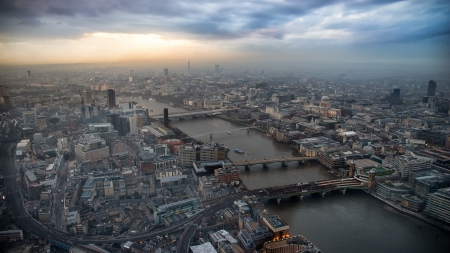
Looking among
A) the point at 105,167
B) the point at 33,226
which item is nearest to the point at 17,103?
the point at 105,167

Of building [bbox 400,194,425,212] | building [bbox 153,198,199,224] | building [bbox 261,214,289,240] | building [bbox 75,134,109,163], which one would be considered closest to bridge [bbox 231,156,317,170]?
building [bbox 153,198,199,224]

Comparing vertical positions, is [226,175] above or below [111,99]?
below

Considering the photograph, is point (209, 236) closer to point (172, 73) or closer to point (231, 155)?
point (231, 155)

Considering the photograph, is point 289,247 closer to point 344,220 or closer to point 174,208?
point 344,220

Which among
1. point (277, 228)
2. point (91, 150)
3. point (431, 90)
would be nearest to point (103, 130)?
point (91, 150)

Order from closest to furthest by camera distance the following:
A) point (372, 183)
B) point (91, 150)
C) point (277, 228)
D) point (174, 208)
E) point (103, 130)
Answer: point (277, 228), point (174, 208), point (372, 183), point (91, 150), point (103, 130)

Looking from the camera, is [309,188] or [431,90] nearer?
[309,188]

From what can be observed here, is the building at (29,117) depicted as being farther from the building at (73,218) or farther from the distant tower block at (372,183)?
the distant tower block at (372,183)
